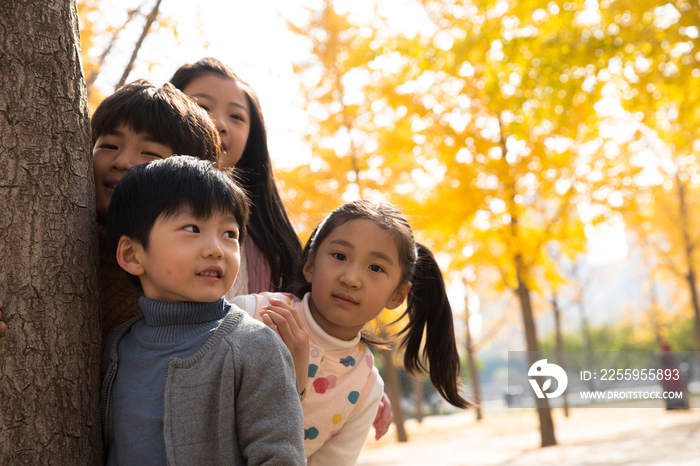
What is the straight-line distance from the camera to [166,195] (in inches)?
51.6

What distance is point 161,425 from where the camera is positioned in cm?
123

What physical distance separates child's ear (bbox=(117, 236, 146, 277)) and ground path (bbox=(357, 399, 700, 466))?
6672 millimetres

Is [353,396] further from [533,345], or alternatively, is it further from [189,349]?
[533,345]

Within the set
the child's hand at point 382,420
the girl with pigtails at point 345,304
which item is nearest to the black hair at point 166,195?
the girl with pigtails at point 345,304

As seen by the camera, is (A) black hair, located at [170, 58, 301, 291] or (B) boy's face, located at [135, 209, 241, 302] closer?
(B) boy's face, located at [135, 209, 241, 302]

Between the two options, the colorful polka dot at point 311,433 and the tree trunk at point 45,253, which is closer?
the tree trunk at point 45,253

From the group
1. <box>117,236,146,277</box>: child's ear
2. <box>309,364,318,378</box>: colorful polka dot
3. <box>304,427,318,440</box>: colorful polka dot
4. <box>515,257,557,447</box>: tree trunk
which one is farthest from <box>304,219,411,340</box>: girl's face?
<box>515,257,557,447</box>: tree trunk

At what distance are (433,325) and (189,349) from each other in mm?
1578

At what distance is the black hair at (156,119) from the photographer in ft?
5.35

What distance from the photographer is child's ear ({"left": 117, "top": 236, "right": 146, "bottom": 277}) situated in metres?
1.35

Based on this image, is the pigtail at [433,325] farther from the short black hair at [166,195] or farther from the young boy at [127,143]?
the short black hair at [166,195]

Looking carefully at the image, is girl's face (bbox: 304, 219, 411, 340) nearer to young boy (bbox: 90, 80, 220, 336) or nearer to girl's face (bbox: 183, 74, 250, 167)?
girl's face (bbox: 183, 74, 250, 167)

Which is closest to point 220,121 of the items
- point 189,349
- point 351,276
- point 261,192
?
point 261,192

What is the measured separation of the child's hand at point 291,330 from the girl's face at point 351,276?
507 millimetres
